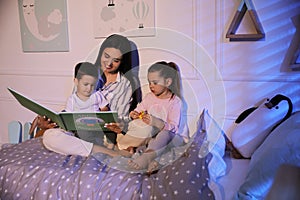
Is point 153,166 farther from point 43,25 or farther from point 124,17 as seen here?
point 43,25

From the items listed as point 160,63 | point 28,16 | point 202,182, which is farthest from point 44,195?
point 28,16

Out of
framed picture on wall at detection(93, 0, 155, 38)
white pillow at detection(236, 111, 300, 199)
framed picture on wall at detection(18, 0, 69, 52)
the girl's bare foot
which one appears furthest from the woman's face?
white pillow at detection(236, 111, 300, 199)

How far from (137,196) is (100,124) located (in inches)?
27.1

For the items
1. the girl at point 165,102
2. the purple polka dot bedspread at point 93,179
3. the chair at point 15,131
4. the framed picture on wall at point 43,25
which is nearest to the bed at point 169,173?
the purple polka dot bedspread at point 93,179

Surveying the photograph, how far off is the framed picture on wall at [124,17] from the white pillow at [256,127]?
0.84 meters

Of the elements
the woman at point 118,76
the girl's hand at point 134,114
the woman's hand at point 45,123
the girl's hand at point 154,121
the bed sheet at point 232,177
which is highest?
the woman at point 118,76

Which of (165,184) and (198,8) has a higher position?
(198,8)

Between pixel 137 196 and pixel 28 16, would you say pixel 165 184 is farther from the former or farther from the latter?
pixel 28 16

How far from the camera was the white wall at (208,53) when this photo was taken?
1.76 metres

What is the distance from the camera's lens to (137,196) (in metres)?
1.41

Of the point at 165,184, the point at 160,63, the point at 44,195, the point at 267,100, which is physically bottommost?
the point at 44,195

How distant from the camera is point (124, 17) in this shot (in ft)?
6.97

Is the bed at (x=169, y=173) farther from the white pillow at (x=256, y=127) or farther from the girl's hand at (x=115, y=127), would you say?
the girl's hand at (x=115, y=127)

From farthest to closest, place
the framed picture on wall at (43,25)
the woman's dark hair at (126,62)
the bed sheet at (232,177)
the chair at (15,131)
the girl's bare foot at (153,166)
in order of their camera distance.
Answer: the chair at (15,131)
the framed picture on wall at (43,25)
the woman's dark hair at (126,62)
the girl's bare foot at (153,166)
the bed sheet at (232,177)
